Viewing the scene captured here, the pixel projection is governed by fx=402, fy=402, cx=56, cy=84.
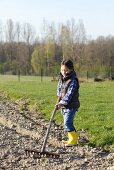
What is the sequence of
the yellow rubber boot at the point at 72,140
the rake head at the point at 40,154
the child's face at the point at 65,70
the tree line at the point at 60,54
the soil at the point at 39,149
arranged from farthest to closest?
1. the tree line at the point at 60,54
2. the yellow rubber boot at the point at 72,140
3. the child's face at the point at 65,70
4. the rake head at the point at 40,154
5. the soil at the point at 39,149

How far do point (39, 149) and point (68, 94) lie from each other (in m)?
1.48

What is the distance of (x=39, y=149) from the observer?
954cm

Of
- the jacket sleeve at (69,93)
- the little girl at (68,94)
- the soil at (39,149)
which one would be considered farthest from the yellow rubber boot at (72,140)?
the jacket sleeve at (69,93)

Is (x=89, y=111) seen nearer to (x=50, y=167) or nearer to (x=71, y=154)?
(x=71, y=154)

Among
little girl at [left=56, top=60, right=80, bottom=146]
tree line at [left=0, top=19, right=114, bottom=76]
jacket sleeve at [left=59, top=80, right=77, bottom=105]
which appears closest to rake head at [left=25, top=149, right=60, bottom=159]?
little girl at [left=56, top=60, right=80, bottom=146]

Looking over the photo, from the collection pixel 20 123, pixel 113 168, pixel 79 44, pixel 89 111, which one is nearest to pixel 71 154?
pixel 113 168

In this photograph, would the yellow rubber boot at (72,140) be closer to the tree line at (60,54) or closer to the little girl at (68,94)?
the little girl at (68,94)

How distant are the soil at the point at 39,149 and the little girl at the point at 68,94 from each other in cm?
42

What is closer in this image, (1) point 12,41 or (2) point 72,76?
(2) point 72,76

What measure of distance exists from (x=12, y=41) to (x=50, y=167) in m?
103

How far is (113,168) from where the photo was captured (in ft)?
24.4

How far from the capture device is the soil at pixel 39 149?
8.15 metres

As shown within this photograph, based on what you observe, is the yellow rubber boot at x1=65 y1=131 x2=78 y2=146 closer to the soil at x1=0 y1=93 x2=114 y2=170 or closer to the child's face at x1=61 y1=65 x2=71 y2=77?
the soil at x1=0 y1=93 x2=114 y2=170

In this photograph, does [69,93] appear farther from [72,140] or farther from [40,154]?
[40,154]
